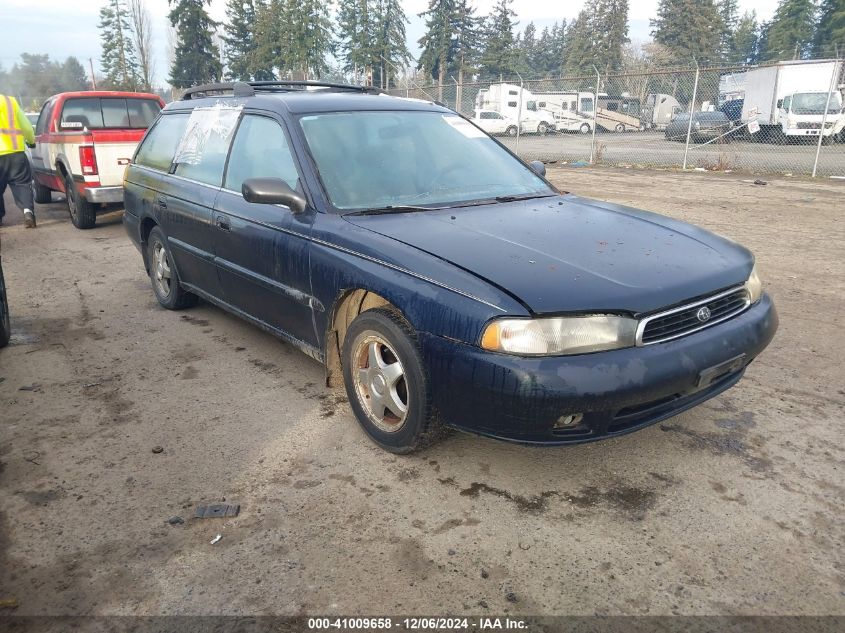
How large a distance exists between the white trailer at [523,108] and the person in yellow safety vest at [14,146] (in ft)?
80.3

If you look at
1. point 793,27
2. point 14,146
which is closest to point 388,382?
point 14,146

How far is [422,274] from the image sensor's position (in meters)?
2.74

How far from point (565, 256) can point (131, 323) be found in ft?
12.7

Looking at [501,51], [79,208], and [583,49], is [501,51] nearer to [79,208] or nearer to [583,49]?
[583,49]

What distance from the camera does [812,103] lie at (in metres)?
23.6

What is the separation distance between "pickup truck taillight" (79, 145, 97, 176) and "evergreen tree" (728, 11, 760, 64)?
299 ft

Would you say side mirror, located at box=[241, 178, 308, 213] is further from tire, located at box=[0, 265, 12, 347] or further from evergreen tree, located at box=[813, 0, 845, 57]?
evergreen tree, located at box=[813, 0, 845, 57]

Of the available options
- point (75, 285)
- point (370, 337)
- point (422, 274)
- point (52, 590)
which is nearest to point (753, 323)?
point (422, 274)

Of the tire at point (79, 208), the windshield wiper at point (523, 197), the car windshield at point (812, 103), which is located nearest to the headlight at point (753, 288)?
the windshield wiper at point (523, 197)

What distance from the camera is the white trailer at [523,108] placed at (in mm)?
33344

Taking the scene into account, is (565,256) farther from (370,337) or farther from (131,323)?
(131,323)

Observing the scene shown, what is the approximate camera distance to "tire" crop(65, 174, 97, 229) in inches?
365

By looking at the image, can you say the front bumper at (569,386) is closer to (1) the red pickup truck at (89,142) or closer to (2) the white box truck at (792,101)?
(1) the red pickup truck at (89,142)

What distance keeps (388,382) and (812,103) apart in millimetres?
26506
